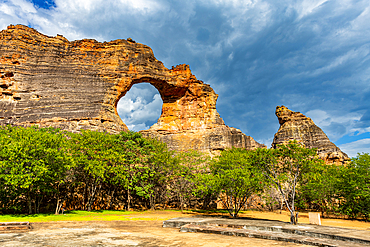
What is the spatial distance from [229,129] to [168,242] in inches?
1567

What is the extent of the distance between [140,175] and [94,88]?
2178cm

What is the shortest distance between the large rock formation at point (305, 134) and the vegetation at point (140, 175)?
1401cm

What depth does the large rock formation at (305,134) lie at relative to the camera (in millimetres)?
45875

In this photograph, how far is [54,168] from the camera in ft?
66.8

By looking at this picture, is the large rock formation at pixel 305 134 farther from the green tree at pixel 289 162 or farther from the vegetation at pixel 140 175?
the green tree at pixel 289 162

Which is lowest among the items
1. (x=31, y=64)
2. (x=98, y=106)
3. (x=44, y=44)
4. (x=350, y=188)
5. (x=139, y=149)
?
(x=350, y=188)

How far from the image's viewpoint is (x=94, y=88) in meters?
42.6

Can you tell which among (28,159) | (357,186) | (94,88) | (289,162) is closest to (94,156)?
(28,159)

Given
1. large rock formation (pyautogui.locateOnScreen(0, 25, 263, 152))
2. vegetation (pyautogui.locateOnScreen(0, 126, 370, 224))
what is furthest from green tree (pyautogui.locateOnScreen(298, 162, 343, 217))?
large rock formation (pyautogui.locateOnScreen(0, 25, 263, 152))

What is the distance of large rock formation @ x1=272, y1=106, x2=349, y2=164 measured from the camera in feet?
151

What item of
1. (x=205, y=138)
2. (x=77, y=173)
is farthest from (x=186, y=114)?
(x=77, y=173)

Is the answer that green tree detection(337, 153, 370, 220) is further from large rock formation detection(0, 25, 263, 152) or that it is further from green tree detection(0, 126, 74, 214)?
green tree detection(0, 126, 74, 214)

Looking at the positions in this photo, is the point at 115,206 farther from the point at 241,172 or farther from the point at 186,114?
the point at 186,114

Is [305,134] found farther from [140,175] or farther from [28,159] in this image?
[28,159]
